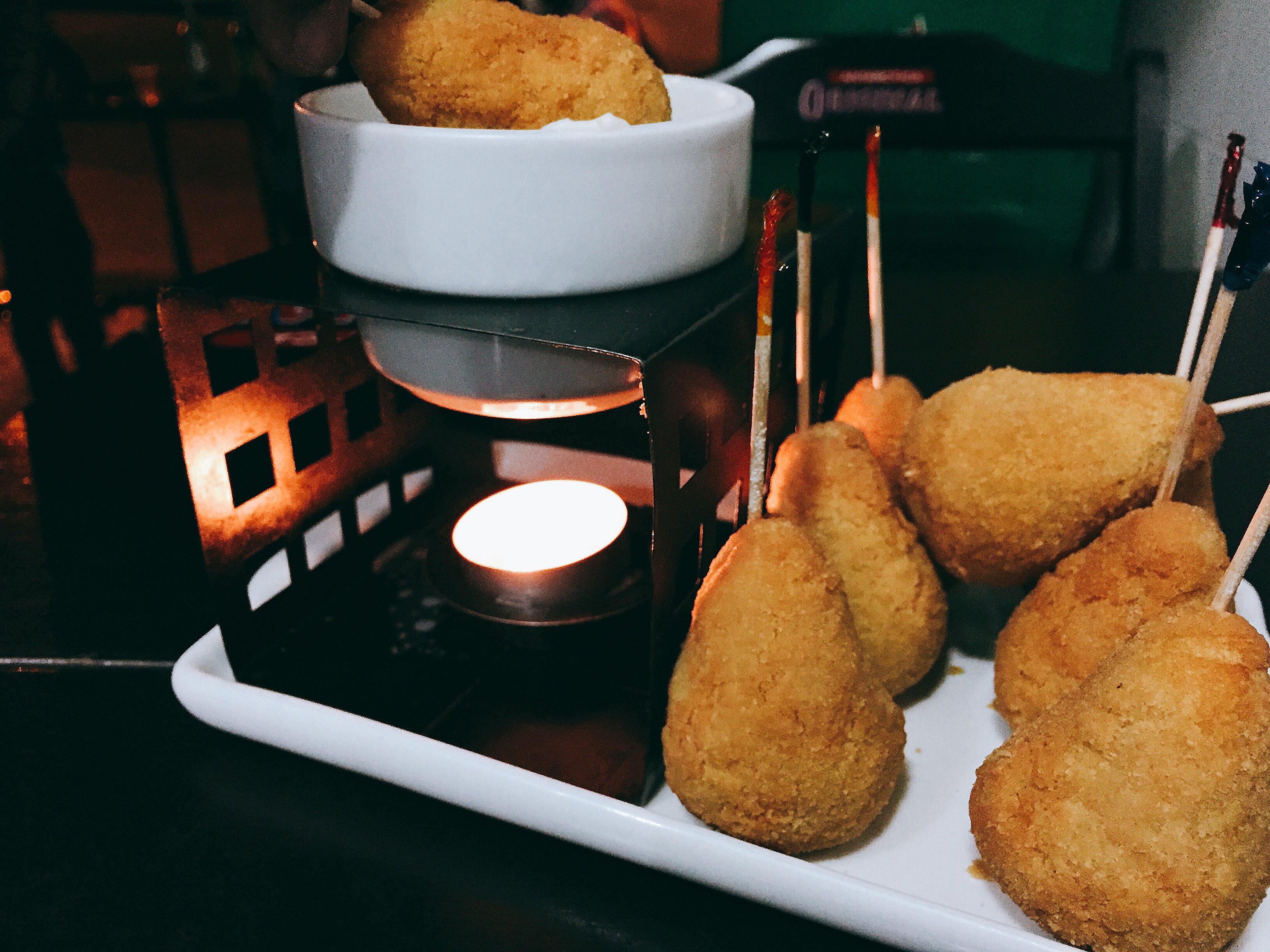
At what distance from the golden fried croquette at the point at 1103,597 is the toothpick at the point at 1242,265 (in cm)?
6

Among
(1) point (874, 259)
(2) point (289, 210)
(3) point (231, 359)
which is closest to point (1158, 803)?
(1) point (874, 259)

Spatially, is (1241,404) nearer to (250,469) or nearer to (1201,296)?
(1201,296)

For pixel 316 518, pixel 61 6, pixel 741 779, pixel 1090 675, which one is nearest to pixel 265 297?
pixel 316 518

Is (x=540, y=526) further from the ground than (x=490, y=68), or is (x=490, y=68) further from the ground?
(x=490, y=68)

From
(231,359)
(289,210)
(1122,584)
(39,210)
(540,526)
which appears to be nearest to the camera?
(1122,584)

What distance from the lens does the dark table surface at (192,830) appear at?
0.42m

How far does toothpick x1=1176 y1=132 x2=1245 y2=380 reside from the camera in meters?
0.51

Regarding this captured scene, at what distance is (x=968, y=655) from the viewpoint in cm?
65

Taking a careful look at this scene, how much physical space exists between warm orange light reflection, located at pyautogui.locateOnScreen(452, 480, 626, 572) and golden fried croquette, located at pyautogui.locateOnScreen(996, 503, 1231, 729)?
31 cm

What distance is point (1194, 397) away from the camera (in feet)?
1.59

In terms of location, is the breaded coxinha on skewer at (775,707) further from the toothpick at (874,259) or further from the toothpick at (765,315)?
the toothpick at (874,259)

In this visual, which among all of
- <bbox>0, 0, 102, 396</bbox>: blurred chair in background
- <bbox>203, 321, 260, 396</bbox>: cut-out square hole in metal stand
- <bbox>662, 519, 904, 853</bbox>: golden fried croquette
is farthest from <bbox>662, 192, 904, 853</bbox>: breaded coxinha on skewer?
<bbox>0, 0, 102, 396</bbox>: blurred chair in background

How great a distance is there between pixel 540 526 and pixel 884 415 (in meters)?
0.30

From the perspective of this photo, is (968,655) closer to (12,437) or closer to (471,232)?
(471,232)
